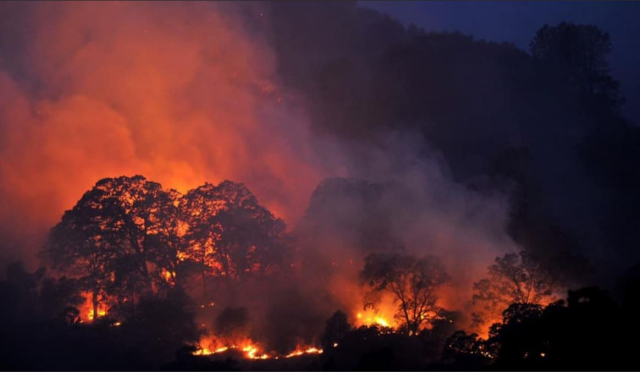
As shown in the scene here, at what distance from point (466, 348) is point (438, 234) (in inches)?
462

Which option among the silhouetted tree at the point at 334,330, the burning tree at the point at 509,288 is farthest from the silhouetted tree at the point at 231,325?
the burning tree at the point at 509,288

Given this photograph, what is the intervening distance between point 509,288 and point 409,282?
4.37 metres

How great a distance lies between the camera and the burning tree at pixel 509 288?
82.9 feet

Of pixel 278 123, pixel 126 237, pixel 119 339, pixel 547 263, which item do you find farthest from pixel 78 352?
pixel 278 123

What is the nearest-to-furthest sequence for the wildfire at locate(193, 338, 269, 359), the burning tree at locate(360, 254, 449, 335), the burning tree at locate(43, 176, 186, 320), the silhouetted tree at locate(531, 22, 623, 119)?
1. the wildfire at locate(193, 338, 269, 359)
2. the burning tree at locate(360, 254, 449, 335)
3. the burning tree at locate(43, 176, 186, 320)
4. the silhouetted tree at locate(531, 22, 623, 119)

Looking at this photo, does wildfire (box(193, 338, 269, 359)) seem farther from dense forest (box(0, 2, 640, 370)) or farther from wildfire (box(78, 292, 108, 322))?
wildfire (box(78, 292, 108, 322))

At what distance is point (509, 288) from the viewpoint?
2542 centimetres

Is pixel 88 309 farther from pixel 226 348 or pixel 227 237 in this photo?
pixel 226 348

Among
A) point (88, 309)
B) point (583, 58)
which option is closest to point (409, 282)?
point (88, 309)

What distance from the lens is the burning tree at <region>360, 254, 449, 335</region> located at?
26.2 m

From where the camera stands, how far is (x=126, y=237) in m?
31.2

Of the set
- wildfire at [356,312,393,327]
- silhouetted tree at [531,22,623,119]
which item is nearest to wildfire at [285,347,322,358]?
wildfire at [356,312,393,327]

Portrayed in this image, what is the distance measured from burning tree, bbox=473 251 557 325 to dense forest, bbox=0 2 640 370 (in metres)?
0.08

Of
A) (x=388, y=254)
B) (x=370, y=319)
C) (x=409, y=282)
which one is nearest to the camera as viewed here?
(x=409, y=282)
